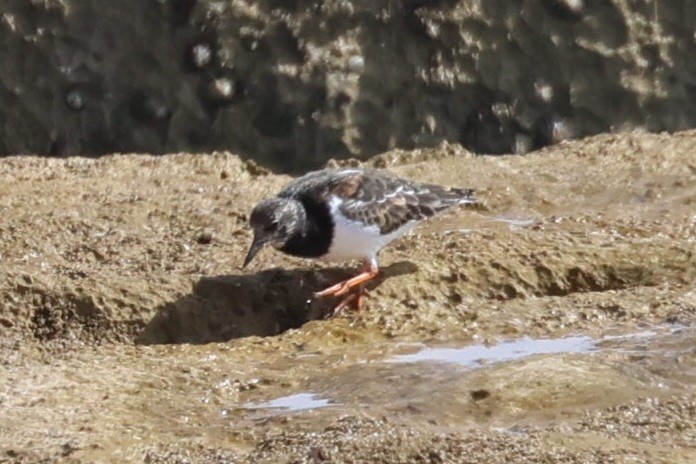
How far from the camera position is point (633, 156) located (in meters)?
7.77

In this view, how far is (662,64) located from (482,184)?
1.80 metres

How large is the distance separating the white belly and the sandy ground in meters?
0.16

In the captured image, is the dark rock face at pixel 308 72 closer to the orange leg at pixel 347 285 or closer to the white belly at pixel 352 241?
the white belly at pixel 352 241

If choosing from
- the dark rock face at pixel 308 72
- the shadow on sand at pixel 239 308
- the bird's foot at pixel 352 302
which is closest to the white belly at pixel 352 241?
the shadow on sand at pixel 239 308

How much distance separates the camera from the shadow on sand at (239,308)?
617cm

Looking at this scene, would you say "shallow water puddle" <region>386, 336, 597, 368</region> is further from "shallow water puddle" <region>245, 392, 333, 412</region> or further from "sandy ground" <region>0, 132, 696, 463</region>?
"shallow water puddle" <region>245, 392, 333, 412</region>

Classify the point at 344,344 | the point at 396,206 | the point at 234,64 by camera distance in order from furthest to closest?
the point at 234,64
the point at 396,206
the point at 344,344

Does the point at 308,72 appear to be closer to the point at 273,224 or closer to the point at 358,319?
the point at 273,224

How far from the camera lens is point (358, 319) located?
20.0ft

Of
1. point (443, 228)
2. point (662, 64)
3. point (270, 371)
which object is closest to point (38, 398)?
point (270, 371)

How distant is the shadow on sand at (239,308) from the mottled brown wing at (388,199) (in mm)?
228

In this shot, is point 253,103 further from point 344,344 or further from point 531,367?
point 531,367

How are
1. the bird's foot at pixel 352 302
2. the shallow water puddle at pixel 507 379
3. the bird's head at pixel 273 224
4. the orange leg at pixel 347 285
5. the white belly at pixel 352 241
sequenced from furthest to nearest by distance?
the white belly at pixel 352 241
the bird's head at pixel 273 224
the orange leg at pixel 347 285
the bird's foot at pixel 352 302
the shallow water puddle at pixel 507 379

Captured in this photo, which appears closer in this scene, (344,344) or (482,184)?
(344,344)
